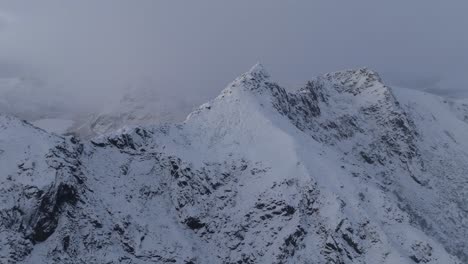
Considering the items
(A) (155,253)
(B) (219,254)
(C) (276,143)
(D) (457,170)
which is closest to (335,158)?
(C) (276,143)

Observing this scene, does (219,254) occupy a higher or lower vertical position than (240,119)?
lower

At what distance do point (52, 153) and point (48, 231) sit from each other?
1264 cm

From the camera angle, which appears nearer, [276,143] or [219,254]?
[219,254]

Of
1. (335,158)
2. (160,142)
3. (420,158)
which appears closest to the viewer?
(160,142)

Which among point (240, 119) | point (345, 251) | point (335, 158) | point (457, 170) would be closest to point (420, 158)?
point (457, 170)

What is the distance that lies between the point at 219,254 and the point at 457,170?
4102 inches

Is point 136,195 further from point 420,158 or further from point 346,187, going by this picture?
point 420,158

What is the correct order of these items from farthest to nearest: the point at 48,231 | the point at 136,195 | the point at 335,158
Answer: the point at 335,158 < the point at 136,195 < the point at 48,231

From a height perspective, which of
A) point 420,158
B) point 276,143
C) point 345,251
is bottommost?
point 345,251

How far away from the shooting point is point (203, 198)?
101 metres

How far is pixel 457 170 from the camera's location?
170 metres

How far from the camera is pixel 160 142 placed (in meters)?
108

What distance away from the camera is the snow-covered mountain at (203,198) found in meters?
84.9

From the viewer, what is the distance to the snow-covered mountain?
3344 inches
